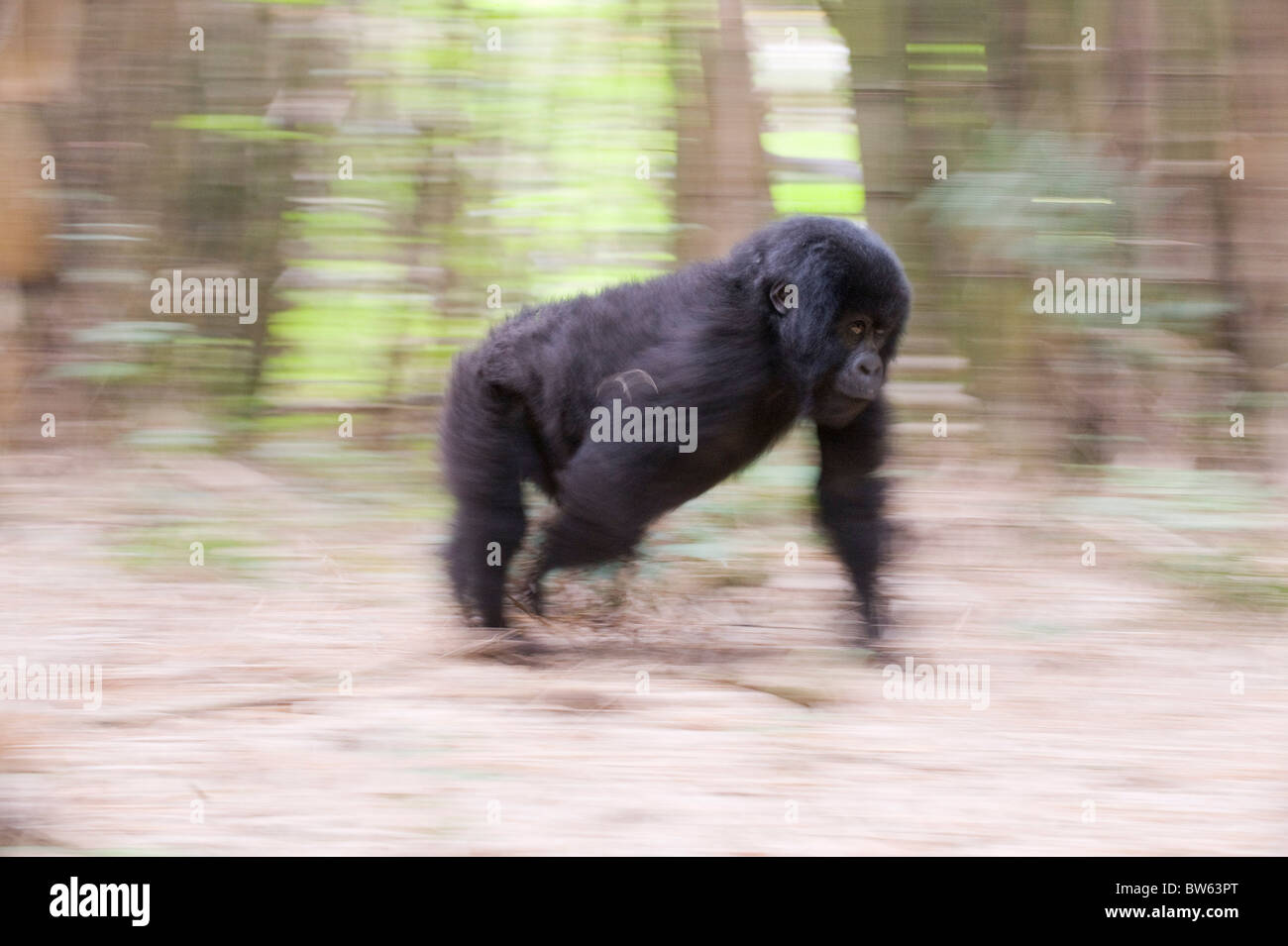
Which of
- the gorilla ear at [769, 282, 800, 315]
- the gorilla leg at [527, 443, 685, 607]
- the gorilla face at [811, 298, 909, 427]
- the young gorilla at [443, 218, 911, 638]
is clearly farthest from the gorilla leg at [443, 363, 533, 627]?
the gorilla face at [811, 298, 909, 427]

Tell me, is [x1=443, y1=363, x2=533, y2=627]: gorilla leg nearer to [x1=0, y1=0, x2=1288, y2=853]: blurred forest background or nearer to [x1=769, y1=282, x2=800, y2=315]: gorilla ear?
[x1=0, y1=0, x2=1288, y2=853]: blurred forest background

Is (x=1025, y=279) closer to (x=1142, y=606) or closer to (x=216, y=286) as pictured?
(x=1142, y=606)

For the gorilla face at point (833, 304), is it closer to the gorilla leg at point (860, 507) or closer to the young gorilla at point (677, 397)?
the young gorilla at point (677, 397)

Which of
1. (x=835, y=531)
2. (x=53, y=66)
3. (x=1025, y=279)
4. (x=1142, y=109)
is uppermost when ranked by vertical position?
(x=53, y=66)

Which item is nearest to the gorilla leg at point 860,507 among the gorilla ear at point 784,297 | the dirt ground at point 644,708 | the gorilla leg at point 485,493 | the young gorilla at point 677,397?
the young gorilla at point 677,397

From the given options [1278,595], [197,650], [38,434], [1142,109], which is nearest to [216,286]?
[38,434]

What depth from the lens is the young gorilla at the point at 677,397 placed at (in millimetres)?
4578

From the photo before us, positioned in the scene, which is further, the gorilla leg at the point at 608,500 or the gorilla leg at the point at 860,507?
the gorilla leg at the point at 860,507

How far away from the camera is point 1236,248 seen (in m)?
7.22

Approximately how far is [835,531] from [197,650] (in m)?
2.81

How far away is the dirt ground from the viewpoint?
3297 mm

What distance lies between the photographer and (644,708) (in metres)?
4.22

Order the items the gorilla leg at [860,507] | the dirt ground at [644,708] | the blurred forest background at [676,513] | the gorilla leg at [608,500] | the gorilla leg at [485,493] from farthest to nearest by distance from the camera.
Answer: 1. the gorilla leg at [485,493]
2. the gorilla leg at [860,507]
3. the gorilla leg at [608,500]
4. the blurred forest background at [676,513]
5. the dirt ground at [644,708]

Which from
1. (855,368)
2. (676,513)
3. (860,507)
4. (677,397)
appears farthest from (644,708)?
(676,513)
